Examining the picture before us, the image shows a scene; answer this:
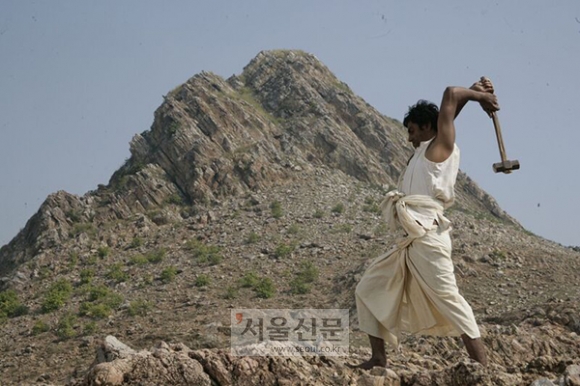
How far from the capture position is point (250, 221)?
29141 millimetres

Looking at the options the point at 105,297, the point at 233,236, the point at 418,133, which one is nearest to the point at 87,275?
the point at 105,297

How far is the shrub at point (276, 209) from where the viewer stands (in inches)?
1155

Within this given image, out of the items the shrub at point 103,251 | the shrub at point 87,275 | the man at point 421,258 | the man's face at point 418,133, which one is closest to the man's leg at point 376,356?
the man at point 421,258

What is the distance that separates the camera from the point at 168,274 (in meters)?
24.6

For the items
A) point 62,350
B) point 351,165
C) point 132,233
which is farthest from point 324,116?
point 62,350

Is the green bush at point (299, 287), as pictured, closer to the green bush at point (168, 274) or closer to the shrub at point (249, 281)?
the shrub at point (249, 281)

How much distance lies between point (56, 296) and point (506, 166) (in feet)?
67.2

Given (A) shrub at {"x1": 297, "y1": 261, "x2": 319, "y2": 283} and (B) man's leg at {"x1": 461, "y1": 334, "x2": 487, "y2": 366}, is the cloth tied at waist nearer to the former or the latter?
(B) man's leg at {"x1": 461, "y1": 334, "x2": 487, "y2": 366}

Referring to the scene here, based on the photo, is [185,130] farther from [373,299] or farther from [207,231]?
[373,299]

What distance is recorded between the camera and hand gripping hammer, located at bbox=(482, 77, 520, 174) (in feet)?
17.8

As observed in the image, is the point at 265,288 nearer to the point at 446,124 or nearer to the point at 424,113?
the point at 424,113

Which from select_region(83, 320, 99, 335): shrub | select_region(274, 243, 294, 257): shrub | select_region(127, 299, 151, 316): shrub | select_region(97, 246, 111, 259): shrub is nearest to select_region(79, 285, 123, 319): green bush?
select_region(127, 299, 151, 316): shrub

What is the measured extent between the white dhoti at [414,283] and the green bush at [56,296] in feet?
64.8

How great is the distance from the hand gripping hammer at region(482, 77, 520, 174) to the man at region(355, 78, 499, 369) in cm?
16
